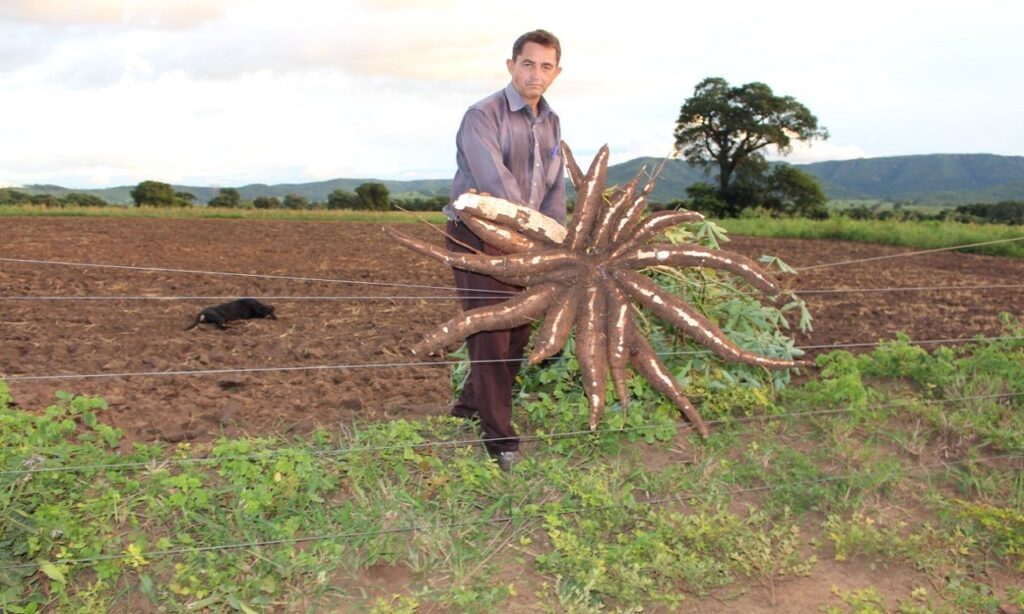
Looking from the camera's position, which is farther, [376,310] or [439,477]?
[376,310]

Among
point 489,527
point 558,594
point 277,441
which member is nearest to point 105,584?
point 277,441

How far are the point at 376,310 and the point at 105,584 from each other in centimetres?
531

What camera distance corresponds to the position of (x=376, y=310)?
8305mm

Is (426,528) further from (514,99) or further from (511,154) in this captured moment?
(514,99)

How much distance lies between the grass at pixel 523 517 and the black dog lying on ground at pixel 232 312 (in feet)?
10.3

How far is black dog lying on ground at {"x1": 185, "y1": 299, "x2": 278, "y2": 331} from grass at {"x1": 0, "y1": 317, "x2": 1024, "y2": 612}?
3.15m

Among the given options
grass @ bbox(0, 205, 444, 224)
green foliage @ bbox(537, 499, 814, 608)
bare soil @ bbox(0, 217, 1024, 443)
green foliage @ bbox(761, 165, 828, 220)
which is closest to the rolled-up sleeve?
bare soil @ bbox(0, 217, 1024, 443)

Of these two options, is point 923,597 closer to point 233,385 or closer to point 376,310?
point 233,385

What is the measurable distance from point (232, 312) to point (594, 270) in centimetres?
554

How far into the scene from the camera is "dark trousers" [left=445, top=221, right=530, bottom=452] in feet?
12.3

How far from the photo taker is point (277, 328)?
7.59m

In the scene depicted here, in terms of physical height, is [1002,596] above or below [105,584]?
below

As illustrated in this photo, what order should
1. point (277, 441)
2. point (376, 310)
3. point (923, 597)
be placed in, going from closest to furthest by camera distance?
1. point (923, 597)
2. point (277, 441)
3. point (376, 310)

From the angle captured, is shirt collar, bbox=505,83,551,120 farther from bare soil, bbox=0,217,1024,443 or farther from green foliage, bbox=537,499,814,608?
green foliage, bbox=537,499,814,608
